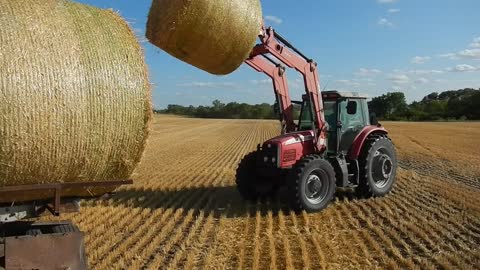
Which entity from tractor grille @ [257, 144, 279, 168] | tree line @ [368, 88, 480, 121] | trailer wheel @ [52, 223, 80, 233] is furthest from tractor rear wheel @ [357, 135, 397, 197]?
tree line @ [368, 88, 480, 121]

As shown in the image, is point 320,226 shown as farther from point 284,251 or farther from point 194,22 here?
point 194,22

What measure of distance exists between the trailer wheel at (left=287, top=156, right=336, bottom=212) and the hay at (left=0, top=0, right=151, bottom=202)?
4061mm

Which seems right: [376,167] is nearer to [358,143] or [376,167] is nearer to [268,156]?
[358,143]

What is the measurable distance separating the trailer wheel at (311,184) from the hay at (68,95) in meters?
4.06

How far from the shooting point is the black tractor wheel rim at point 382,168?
10.3 metres

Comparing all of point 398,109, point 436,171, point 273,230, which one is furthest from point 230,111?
point 273,230

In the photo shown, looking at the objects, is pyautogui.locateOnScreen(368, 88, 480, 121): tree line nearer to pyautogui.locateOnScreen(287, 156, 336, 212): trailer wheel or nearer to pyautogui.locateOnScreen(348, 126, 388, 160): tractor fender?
pyautogui.locateOnScreen(348, 126, 388, 160): tractor fender

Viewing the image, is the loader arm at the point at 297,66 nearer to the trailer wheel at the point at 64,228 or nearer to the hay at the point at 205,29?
the hay at the point at 205,29

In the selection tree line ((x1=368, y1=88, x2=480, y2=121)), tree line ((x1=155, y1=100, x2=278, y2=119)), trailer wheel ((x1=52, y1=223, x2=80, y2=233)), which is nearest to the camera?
trailer wheel ((x1=52, y1=223, x2=80, y2=233))

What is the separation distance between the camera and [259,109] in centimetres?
10469

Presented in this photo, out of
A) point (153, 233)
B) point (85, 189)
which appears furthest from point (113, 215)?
point (85, 189)

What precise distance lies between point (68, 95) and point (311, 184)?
5377 mm

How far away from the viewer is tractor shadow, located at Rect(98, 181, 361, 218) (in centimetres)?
921

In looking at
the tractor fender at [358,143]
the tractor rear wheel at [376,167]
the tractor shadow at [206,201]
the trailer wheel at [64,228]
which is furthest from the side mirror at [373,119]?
the trailer wheel at [64,228]
